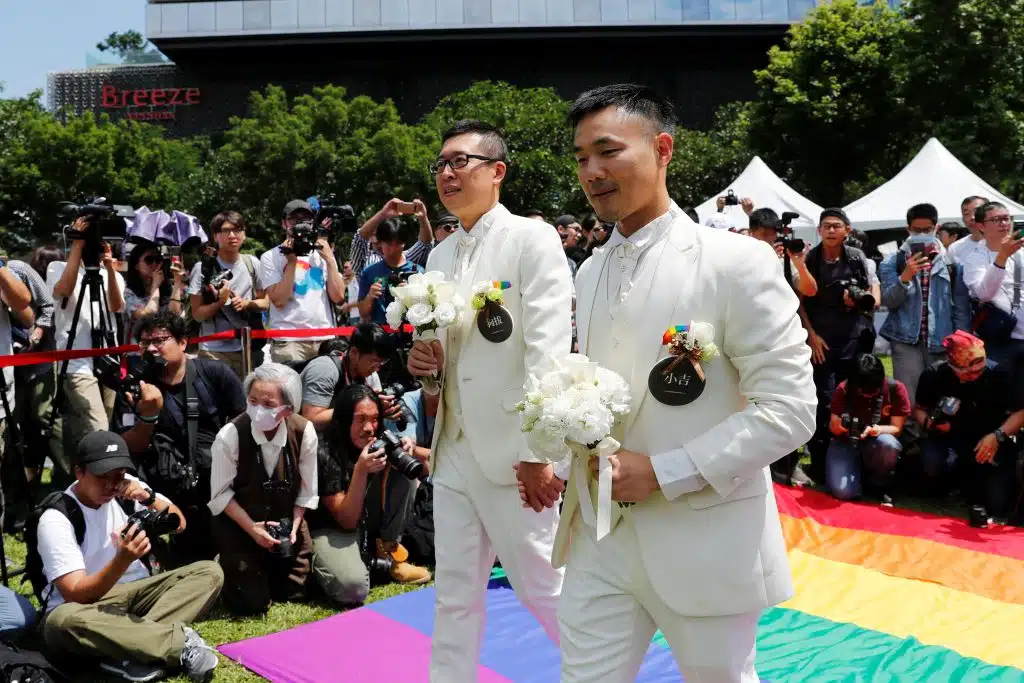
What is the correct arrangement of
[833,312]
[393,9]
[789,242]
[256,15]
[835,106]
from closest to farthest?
[789,242], [833,312], [835,106], [393,9], [256,15]

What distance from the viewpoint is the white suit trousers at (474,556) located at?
3.38 meters

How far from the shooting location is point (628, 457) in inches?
93.1

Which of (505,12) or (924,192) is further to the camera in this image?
(505,12)

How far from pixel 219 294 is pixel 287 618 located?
2630 millimetres

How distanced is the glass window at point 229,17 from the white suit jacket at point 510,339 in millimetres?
43360

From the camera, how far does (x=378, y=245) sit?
24.5 feet

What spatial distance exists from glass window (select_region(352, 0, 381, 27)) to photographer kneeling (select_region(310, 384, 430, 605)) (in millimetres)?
39147

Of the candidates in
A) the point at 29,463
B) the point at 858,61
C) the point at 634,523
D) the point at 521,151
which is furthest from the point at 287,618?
the point at 858,61

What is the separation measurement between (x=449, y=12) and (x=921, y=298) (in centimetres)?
3730

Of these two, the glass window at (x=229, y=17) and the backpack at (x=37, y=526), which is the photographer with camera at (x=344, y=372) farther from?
the glass window at (x=229, y=17)

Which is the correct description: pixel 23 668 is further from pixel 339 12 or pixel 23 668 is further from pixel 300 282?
pixel 339 12

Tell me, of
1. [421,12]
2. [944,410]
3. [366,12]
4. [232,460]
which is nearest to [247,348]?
[232,460]

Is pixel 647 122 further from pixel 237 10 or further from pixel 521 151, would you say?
pixel 237 10

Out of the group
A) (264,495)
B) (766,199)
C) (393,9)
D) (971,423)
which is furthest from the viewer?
(393,9)
